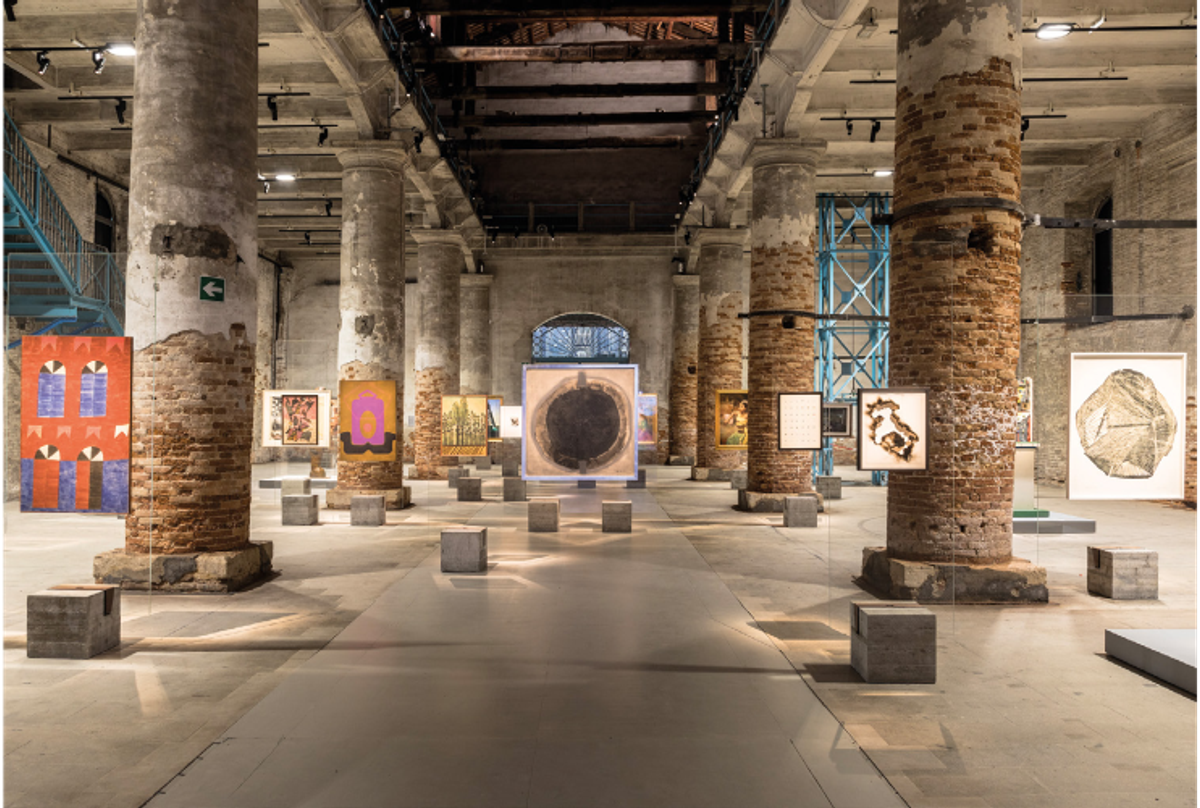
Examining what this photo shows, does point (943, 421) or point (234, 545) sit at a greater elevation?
point (943, 421)

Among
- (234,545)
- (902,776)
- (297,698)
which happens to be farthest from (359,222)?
(902,776)

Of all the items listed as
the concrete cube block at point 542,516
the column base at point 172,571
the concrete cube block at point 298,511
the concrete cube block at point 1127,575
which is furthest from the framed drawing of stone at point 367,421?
the concrete cube block at point 1127,575

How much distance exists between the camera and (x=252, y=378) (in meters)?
9.64

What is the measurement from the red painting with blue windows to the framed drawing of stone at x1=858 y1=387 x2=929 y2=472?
706cm

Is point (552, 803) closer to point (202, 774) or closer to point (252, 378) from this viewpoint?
point (202, 774)

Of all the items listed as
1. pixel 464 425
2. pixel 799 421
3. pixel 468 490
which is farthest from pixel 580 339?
pixel 799 421

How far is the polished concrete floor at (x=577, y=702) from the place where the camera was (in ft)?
13.8

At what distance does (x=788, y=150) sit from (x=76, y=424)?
13.6m

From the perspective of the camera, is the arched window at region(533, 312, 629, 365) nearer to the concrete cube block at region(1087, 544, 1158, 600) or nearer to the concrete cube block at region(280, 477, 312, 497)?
the concrete cube block at region(280, 477, 312, 497)

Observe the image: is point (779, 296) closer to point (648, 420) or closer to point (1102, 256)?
point (1102, 256)

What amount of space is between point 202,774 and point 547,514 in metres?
9.52

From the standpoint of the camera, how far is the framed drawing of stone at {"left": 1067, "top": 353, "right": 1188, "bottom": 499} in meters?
7.42

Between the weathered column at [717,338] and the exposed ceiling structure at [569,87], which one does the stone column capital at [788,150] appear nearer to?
the exposed ceiling structure at [569,87]

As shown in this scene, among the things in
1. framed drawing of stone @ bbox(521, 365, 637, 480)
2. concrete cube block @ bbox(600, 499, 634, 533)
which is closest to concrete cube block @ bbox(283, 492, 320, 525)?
framed drawing of stone @ bbox(521, 365, 637, 480)
